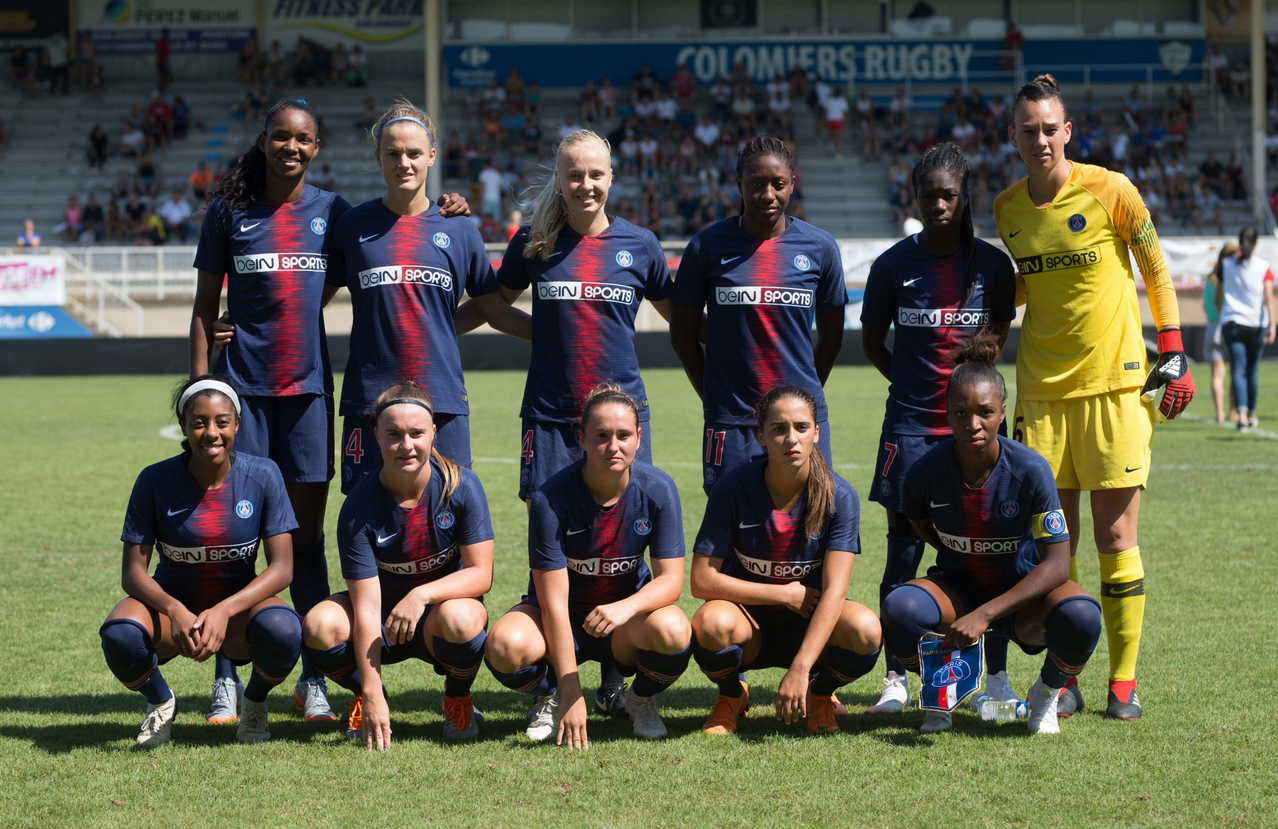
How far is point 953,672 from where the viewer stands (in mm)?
4062

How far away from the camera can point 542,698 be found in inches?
168

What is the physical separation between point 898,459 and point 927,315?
0.51 metres

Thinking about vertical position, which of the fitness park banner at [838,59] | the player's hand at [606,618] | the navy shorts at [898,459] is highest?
the fitness park banner at [838,59]

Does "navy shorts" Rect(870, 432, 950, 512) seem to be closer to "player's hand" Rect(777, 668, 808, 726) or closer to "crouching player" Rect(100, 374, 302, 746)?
"player's hand" Rect(777, 668, 808, 726)

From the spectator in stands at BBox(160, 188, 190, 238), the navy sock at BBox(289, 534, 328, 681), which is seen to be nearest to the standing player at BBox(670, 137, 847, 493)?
the navy sock at BBox(289, 534, 328, 681)

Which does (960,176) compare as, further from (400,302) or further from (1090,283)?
(400,302)

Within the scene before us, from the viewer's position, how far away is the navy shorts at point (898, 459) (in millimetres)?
4484

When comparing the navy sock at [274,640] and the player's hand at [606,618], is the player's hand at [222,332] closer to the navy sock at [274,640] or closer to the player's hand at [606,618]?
the navy sock at [274,640]

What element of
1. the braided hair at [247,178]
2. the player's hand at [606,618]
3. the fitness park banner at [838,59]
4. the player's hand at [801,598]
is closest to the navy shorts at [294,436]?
the braided hair at [247,178]

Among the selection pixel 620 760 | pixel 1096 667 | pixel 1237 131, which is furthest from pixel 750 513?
pixel 1237 131

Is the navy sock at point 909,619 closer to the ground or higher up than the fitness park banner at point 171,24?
closer to the ground

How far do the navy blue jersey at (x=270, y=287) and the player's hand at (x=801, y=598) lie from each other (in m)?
1.79

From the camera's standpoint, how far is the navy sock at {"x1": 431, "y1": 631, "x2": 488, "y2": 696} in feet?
13.3

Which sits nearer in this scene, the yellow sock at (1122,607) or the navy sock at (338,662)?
the navy sock at (338,662)
